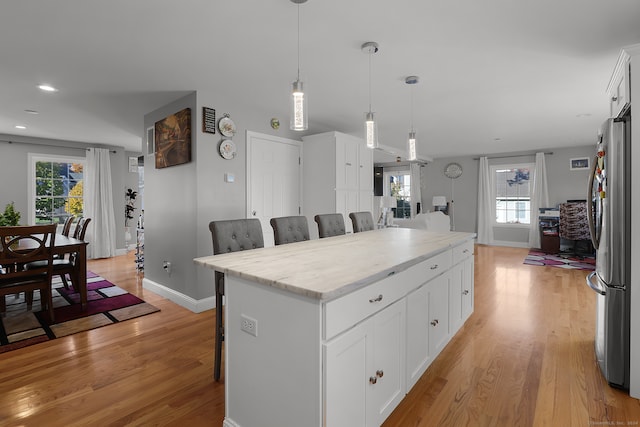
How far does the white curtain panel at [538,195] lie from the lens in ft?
24.4

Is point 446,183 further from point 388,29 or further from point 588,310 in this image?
point 388,29

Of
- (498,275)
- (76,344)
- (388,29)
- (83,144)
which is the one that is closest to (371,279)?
(388,29)

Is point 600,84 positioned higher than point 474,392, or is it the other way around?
point 600,84

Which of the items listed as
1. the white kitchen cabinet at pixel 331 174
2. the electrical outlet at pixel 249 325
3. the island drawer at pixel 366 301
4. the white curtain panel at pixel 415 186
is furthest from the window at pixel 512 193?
the electrical outlet at pixel 249 325

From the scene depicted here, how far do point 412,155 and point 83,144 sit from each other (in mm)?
6475

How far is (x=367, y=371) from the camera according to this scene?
1.45 meters

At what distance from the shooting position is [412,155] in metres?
3.08

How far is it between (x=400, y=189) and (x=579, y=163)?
166 inches

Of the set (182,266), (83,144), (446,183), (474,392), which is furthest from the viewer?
(446,183)

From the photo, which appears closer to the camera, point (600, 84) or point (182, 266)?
point (600, 84)

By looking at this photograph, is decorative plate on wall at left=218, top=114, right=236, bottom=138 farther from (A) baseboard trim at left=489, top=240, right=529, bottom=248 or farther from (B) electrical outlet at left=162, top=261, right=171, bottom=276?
(A) baseboard trim at left=489, top=240, right=529, bottom=248

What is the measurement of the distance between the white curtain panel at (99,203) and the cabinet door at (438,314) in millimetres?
6612

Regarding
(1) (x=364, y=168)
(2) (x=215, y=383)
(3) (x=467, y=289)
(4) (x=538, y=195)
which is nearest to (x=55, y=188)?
(1) (x=364, y=168)

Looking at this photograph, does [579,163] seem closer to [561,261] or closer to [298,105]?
[561,261]
